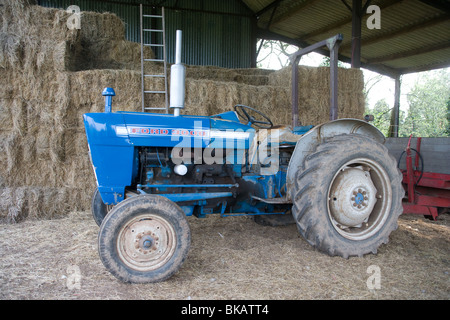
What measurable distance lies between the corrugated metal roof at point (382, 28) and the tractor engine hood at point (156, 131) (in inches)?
285

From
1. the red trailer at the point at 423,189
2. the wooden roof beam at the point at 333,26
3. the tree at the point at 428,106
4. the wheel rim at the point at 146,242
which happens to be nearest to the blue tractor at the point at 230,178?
the wheel rim at the point at 146,242

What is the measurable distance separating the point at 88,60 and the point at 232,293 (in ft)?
16.9

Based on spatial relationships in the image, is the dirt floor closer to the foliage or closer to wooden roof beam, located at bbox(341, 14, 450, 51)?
wooden roof beam, located at bbox(341, 14, 450, 51)

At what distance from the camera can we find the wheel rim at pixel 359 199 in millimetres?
3068

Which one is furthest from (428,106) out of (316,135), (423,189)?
(316,135)

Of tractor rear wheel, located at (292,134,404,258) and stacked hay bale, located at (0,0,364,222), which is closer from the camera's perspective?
tractor rear wheel, located at (292,134,404,258)

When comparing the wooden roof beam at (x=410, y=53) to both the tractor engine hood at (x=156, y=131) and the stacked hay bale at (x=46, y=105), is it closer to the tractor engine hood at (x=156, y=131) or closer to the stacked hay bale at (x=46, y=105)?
the stacked hay bale at (x=46, y=105)

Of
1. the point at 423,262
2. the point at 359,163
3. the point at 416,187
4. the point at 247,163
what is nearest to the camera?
the point at 423,262

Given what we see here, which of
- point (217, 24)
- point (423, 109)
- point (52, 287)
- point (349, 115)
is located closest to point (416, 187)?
point (349, 115)

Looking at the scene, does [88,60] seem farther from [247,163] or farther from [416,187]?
[416,187]

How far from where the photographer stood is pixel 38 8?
15.9ft

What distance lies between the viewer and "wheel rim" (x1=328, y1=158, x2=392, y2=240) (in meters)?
3.07

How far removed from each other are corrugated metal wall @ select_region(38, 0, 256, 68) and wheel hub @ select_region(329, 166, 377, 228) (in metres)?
9.34

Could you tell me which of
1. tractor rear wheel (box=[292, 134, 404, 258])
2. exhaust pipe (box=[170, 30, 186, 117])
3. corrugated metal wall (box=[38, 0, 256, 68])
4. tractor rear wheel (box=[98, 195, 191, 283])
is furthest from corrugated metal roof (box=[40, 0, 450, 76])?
tractor rear wheel (box=[98, 195, 191, 283])
